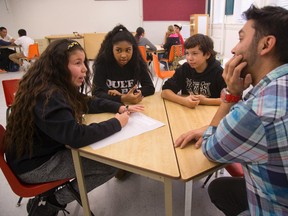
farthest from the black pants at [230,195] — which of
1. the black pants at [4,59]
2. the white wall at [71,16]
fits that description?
the white wall at [71,16]

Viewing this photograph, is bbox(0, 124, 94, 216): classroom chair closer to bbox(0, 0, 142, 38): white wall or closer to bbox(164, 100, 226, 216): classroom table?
bbox(164, 100, 226, 216): classroom table

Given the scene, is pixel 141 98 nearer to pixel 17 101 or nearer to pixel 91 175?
pixel 91 175

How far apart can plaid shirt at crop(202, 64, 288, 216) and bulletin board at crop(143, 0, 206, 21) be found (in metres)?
8.55

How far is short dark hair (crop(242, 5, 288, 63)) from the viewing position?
74cm

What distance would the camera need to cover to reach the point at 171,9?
8531mm

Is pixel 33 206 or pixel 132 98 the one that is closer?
pixel 33 206

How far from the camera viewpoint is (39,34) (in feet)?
29.1

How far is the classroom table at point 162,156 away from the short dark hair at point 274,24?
489mm

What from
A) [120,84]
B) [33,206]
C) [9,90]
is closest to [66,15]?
[9,90]

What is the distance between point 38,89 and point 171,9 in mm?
8403

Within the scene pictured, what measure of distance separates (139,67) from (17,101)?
1.13 meters

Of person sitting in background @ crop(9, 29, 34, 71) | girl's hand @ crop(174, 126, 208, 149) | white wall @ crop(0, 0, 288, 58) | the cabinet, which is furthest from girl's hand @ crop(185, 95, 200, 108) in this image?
white wall @ crop(0, 0, 288, 58)

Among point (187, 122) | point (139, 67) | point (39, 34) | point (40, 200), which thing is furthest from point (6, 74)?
point (187, 122)

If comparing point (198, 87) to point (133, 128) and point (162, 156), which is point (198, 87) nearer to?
point (133, 128)
